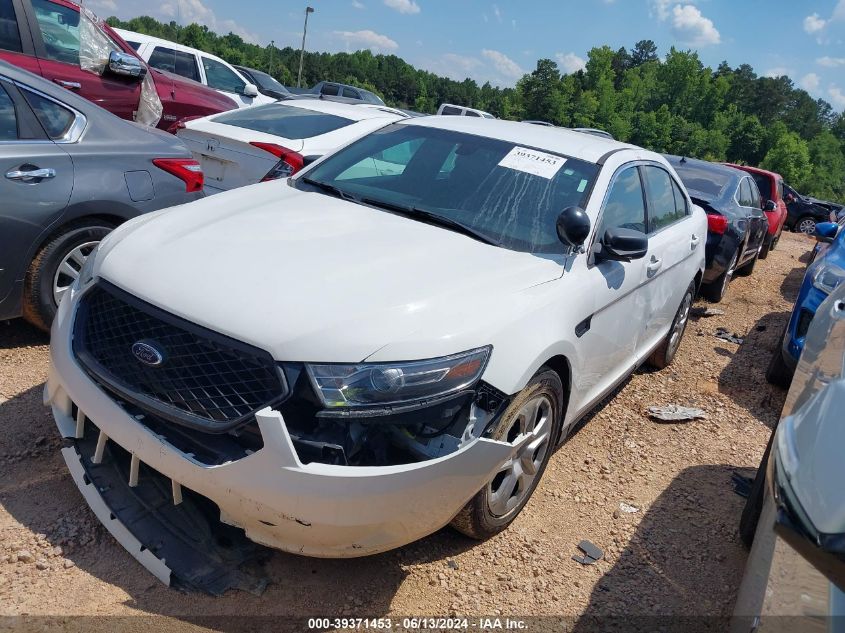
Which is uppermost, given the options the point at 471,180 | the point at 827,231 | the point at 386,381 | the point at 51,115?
the point at 471,180

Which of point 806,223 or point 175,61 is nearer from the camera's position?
point 175,61

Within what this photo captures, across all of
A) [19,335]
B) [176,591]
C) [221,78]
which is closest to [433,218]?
[176,591]

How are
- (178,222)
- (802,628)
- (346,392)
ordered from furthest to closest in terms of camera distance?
(178,222) < (346,392) < (802,628)

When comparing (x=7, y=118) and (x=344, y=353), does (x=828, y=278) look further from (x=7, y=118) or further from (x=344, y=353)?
(x=7, y=118)

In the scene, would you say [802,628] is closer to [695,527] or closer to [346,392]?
[346,392]

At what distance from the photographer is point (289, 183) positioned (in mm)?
3770

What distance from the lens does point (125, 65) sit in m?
6.32

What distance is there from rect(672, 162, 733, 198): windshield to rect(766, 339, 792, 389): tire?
291 cm

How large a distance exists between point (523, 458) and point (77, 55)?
18.9ft

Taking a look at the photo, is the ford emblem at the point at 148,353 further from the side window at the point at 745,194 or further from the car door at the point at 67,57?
the side window at the point at 745,194

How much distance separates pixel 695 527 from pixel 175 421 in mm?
2661

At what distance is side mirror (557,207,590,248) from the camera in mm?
3055

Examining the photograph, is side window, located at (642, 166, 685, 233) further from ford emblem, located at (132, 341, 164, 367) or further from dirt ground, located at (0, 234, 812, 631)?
ford emblem, located at (132, 341, 164, 367)

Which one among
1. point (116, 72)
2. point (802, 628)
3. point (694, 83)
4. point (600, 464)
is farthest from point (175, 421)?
point (694, 83)
